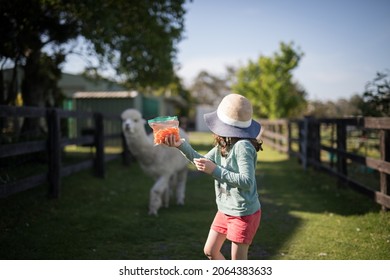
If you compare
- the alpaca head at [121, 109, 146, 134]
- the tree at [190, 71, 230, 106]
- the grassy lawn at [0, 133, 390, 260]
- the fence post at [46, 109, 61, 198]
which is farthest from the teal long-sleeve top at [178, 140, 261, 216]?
the tree at [190, 71, 230, 106]

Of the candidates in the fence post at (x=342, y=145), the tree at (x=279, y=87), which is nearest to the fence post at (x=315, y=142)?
the fence post at (x=342, y=145)

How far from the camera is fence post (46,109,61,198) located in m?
6.21

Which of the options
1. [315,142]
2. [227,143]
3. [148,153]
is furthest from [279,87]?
[227,143]

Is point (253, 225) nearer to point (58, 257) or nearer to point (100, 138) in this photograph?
point (58, 257)

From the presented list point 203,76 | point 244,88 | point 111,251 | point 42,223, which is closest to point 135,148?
point 42,223

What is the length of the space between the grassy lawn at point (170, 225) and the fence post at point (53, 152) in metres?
0.20

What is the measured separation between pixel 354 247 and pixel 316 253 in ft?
1.39

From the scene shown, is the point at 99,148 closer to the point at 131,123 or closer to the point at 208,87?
the point at 131,123

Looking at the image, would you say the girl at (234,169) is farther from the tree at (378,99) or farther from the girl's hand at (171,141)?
the tree at (378,99)

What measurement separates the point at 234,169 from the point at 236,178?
16 centimetres

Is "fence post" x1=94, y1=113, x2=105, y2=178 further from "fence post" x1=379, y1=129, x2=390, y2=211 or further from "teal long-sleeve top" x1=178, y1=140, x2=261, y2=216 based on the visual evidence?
"teal long-sleeve top" x1=178, y1=140, x2=261, y2=216

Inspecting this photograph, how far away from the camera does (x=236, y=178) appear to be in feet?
8.44

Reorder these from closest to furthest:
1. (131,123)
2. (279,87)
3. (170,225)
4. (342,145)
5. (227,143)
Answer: (227,143) < (170,225) < (131,123) < (342,145) < (279,87)

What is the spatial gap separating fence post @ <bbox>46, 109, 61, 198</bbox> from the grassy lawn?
0.20 m
